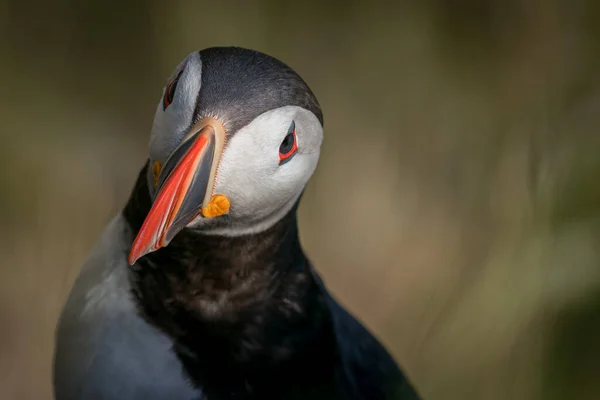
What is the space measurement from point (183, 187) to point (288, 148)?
0.56ft

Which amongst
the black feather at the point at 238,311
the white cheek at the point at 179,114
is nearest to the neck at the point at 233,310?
the black feather at the point at 238,311

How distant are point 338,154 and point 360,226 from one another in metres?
0.20

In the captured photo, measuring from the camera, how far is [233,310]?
107 cm

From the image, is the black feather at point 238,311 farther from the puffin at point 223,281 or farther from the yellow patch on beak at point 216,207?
the yellow patch on beak at point 216,207

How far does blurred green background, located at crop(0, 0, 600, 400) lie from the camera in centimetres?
34

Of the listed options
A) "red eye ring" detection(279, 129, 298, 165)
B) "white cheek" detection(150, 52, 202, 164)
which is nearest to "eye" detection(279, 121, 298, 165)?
"red eye ring" detection(279, 129, 298, 165)

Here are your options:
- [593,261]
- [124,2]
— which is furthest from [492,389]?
[124,2]

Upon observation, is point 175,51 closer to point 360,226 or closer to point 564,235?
point 360,226

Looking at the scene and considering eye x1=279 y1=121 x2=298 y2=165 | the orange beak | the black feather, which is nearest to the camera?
the orange beak

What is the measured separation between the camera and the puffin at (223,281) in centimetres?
87

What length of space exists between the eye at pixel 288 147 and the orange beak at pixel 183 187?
0.09 m

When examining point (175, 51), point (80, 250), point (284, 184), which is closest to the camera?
point (284, 184)

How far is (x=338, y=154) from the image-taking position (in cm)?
182

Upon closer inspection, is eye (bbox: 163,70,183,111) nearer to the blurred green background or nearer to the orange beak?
the orange beak
